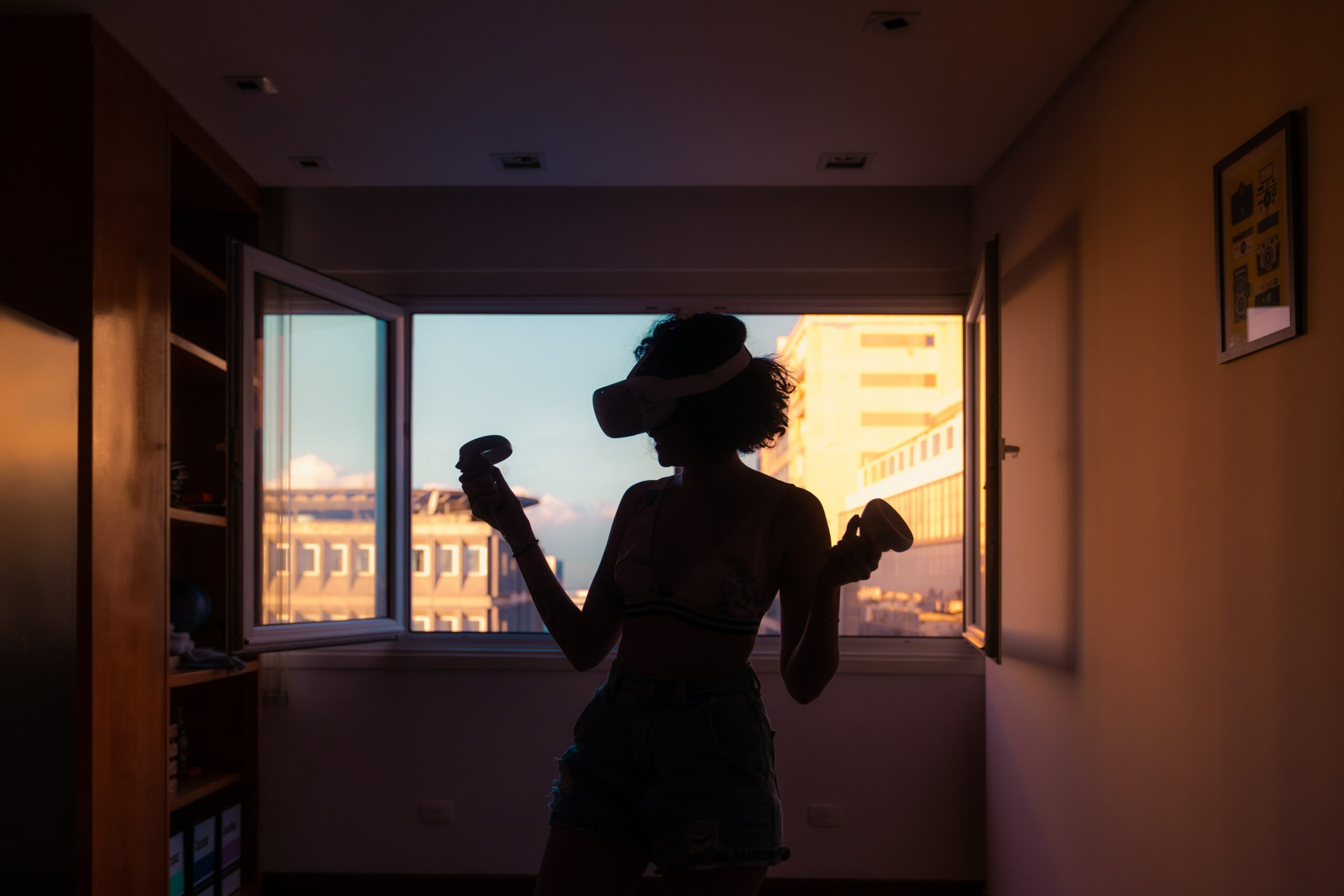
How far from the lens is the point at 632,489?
1456mm

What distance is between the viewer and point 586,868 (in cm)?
121

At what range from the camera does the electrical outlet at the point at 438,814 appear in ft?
11.2

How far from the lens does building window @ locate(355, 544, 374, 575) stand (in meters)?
3.41

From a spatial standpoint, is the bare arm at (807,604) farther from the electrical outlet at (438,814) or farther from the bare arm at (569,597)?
the electrical outlet at (438,814)

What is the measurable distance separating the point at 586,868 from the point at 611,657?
2.19 metres

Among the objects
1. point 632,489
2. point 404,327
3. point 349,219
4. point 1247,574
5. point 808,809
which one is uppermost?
point 349,219

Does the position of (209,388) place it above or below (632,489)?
above

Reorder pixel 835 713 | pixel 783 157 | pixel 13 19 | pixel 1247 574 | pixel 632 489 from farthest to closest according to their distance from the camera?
pixel 835 713
pixel 783 157
pixel 13 19
pixel 1247 574
pixel 632 489

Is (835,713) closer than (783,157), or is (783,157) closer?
(783,157)

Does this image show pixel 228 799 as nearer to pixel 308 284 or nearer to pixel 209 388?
pixel 209 388

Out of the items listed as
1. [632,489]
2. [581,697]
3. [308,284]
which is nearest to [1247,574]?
[632,489]

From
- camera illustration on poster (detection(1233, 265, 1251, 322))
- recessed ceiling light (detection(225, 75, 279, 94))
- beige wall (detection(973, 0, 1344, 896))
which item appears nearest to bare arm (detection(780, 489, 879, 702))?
beige wall (detection(973, 0, 1344, 896))

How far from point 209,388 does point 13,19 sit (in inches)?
53.7

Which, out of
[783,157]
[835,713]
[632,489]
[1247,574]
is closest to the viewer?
[632,489]
